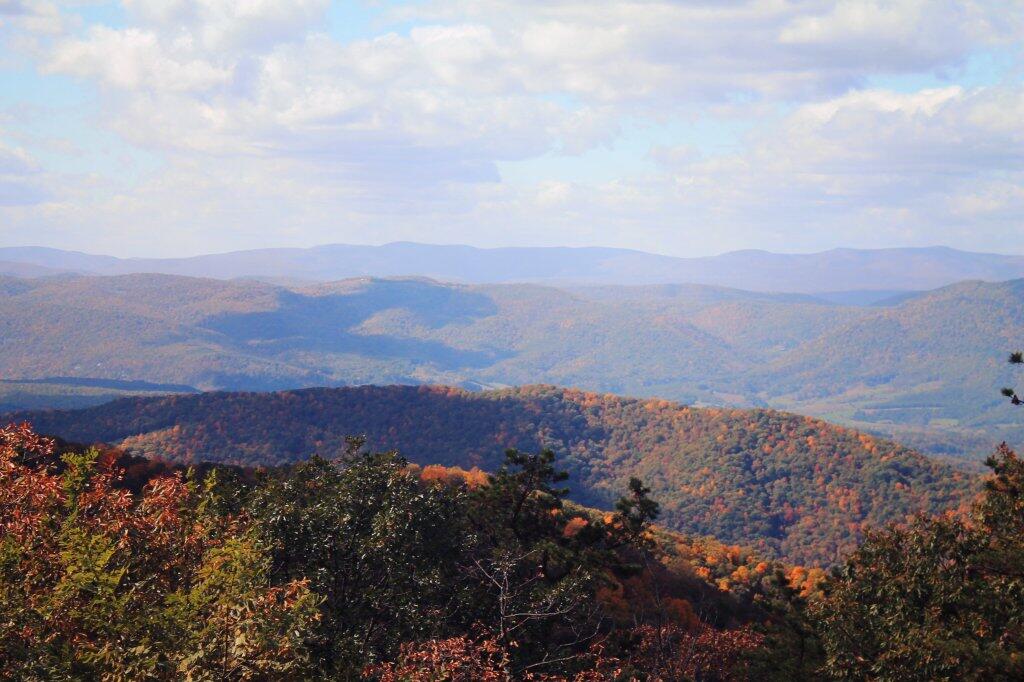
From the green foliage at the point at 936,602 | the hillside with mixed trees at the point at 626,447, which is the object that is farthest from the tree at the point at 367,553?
the hillside with mixed trees at the point at 626,447

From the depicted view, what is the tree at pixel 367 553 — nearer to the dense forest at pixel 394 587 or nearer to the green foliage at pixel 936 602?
the dense forest at pixel 394 587

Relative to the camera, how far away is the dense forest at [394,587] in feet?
43.4

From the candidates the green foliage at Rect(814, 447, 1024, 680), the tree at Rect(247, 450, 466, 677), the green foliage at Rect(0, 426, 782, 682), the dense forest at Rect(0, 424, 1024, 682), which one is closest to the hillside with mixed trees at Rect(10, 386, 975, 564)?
the green foliage at Rect(814, 447, 1024, 680)

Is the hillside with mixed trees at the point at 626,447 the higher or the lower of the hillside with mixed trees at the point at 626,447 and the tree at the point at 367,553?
the lower

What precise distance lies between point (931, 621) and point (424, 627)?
12.7m

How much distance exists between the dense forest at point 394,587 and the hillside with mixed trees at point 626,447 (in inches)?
→ 4087

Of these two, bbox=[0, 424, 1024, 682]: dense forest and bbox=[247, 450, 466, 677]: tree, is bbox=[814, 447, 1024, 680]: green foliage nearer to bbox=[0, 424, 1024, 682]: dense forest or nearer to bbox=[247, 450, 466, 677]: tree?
bbox=[0, 424, 1024, 682]: dense forest

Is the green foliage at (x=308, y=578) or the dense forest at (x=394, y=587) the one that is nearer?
the green foliage at (x=308, y=578)

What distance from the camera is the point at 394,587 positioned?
70.5 feet

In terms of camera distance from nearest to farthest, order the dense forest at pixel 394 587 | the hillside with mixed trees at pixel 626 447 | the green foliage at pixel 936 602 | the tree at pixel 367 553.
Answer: the dense forest at pixel 394 587, the green foliage at pixel 936 602, the tree at pixel 367 553, the hillside with mixed trees at pixel 626 447

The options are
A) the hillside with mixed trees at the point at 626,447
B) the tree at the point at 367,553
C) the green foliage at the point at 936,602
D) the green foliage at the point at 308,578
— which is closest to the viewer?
the green foliage at the point at 308,578

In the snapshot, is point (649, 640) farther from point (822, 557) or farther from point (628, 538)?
point (822, 557)

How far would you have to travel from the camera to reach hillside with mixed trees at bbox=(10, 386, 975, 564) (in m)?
138

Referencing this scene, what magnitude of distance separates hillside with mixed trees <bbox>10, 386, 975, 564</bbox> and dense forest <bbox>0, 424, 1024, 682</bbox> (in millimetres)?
103798
